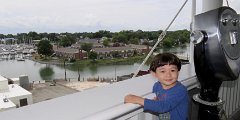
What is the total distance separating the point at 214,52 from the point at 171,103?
0.23 m

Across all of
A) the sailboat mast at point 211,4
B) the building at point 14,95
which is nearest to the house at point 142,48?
A: the sailboat mast at point 211,4

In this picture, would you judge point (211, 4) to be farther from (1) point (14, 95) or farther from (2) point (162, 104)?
(1) point (14, 95)

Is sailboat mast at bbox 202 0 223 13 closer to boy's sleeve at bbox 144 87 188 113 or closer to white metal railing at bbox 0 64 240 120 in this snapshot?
white metal railing at bbox 0 64 240 120

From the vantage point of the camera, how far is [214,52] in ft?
2.74

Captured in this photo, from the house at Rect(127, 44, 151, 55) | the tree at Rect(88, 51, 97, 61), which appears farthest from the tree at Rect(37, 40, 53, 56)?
the tree at Rect(88, 51, 97, 61)

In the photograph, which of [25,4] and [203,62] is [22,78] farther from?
[203,62]

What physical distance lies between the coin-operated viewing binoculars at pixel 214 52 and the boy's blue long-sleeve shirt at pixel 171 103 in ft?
0.49

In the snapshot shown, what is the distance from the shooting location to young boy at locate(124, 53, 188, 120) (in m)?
0.76

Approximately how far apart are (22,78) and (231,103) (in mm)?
14816

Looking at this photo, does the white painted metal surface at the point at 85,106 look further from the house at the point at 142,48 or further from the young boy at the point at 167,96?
the house at the point at 142,48

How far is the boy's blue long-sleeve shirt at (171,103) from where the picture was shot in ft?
2.48

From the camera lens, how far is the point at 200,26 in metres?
0.87

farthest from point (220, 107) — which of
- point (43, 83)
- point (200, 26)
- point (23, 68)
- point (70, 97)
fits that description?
point (43, 83)

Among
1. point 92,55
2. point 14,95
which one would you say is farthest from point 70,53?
point 14,95
